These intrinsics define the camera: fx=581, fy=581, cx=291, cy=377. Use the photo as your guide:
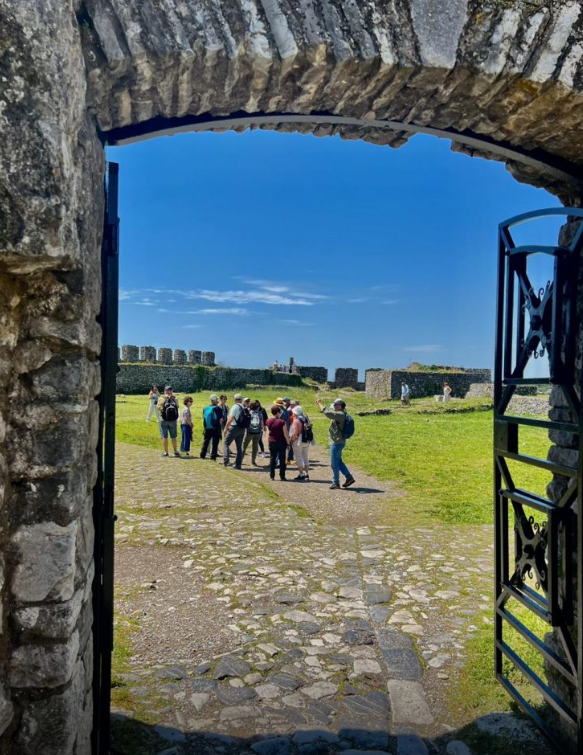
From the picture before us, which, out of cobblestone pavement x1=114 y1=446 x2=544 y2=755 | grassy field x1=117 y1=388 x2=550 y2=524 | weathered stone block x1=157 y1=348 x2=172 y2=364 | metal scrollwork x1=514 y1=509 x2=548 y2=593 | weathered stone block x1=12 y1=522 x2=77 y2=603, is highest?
weathered stone block x1=157 y1=348 x2=172 y2=364

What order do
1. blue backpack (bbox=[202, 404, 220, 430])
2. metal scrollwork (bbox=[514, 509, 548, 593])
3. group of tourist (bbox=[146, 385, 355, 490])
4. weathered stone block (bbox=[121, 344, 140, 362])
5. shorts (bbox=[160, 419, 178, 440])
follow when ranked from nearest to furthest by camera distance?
metal scrollwork (bbox=[514, 509, 548, 593]), group of tourist (bbox=[146, 385, 355, 490]), blue backpack (bbox=[202, 404, 220, 430]), shorts (bbox=[160, 419, 178, 440]), weathered stone block (bbox=[121, 344, 140, 362])

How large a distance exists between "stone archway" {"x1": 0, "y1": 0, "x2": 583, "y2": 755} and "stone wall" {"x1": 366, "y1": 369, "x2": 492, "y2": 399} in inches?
1063

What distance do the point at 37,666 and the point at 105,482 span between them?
85cm

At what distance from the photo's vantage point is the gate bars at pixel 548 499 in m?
2.95

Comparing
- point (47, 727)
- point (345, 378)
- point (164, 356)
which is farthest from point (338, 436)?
point (345, 378)

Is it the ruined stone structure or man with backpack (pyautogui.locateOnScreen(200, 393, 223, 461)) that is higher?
the ruined stone structure

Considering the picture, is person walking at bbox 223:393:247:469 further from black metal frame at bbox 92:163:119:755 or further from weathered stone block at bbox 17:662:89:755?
weathered stone block at bbox 17:662:89:755

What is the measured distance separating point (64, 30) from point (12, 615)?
7.13 feet

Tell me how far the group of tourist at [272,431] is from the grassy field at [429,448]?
1.50 metres

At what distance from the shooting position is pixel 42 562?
2225 millimetres

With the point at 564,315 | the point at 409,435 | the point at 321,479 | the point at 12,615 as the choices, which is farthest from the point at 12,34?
the point at 409,435

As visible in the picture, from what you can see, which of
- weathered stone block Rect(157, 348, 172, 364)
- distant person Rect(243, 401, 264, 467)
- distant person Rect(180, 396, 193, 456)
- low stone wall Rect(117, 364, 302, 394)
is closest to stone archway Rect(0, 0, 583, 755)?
distant person Rect(243, 401, 264, 467)

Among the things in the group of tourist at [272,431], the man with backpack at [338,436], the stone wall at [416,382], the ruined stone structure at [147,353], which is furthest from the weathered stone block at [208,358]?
the man with backpack at [338,436]

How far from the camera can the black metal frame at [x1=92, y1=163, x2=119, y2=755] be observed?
281 cm
